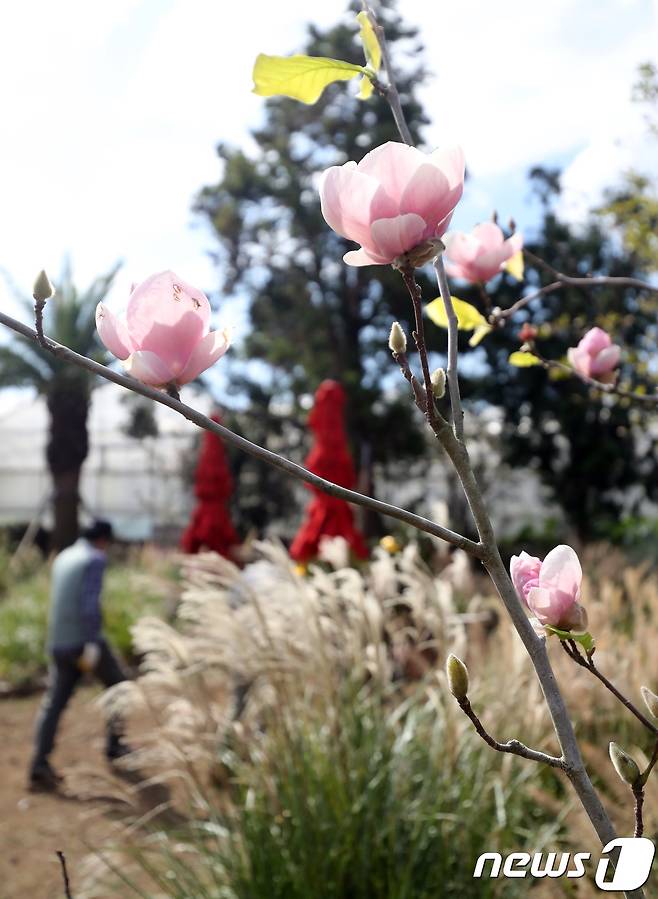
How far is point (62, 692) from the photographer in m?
5.16

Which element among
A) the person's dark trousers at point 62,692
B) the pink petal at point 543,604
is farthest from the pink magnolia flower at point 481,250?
A: the person's dark trousers at point 62,692

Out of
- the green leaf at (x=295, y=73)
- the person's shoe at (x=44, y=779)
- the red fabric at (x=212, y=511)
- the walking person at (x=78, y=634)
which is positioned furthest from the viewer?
the red fabric at (x=212, y=511)

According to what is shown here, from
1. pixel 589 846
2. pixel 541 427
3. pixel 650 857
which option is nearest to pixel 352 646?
pixel 589 846

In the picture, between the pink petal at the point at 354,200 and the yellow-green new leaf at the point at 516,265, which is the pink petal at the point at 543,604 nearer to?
the pink petal at the point at 354,200

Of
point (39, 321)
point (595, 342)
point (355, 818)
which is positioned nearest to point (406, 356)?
point (39, 321)

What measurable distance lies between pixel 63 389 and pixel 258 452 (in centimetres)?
1437

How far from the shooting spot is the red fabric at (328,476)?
608 centimetres

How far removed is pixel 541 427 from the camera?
17.0 m

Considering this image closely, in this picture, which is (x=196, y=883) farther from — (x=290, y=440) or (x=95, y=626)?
(x=290, y=440)

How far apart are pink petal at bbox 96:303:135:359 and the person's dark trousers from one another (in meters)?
4.37

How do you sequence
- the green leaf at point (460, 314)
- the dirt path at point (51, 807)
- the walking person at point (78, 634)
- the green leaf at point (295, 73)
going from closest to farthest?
the green leaf at point (295, 73) → the green leaf at point (460, 314) → the dirt path at point (51, 807) → the walking person at point (78, 634)

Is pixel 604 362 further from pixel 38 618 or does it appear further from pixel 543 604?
pixel 38 618

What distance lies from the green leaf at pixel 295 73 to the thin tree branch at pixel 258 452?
16.9 inches

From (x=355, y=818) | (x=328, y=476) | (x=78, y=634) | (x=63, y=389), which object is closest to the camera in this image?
(x=355, y=818)
